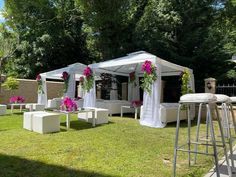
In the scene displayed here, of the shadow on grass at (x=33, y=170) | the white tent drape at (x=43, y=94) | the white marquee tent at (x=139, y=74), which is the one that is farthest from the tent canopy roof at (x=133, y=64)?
the shadow on grass at (x=33, y=170)

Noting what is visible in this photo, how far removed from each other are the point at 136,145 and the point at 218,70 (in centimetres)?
1071

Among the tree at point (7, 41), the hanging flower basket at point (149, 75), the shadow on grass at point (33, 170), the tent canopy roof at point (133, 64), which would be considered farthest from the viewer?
the tree at point (7, 41)

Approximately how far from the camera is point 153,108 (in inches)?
391

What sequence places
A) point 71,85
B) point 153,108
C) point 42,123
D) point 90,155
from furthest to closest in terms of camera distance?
1. point 71,85
2. point 153,108
3. point 42,123
4. point 90,155

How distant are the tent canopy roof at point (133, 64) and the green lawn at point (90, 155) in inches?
131

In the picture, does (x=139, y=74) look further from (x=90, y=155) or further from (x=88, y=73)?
→ (x=90, y=155)

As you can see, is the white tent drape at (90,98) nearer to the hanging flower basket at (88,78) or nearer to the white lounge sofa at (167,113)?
the hanging flower basket at (88,78)

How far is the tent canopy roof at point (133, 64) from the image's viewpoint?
10.5 meters

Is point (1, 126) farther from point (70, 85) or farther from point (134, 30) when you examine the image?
point (134, 30)

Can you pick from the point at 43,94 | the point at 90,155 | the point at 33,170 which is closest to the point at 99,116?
the point at 90,155

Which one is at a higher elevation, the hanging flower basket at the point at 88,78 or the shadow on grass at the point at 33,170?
the hanging flower basket at the point at 88,78

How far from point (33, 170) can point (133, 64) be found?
30.7 ft

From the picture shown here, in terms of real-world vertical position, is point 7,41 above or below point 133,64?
above

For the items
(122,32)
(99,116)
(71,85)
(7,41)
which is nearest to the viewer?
(99,116)
